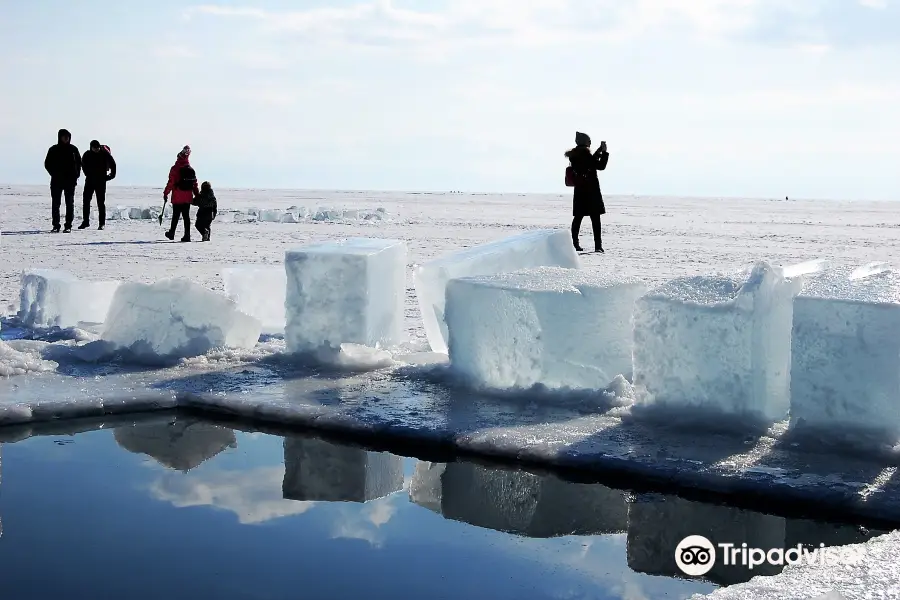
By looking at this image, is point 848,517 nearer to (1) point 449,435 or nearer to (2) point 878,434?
(2) point 878,434

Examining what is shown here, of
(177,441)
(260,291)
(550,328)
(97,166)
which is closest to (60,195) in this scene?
(97,166)

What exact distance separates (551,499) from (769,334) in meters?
1.09

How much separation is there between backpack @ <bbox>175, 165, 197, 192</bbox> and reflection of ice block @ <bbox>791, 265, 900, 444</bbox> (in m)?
9.57

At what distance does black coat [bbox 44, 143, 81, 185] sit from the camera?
1216cm

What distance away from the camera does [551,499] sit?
2957mm

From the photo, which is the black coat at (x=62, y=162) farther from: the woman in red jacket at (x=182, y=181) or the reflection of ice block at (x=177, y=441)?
the reflection of ice block at (x=177, y=441)

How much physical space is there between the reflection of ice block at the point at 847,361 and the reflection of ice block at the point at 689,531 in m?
0.64

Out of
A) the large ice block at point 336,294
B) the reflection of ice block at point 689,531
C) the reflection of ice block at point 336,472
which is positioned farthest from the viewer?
the large ice block at point 336,294

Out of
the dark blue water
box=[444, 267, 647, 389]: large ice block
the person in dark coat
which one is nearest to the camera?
the dark blue water

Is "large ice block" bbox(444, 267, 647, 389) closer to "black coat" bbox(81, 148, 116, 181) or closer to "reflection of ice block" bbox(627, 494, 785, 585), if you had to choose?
"reflection of ice block" bbox(627, 494, 785, 585)

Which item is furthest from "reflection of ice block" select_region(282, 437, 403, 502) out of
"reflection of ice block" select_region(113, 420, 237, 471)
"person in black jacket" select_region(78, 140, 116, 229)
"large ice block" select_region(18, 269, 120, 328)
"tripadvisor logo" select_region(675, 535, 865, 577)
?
"person in black jacket" select_region(78, 140, 116, 229)

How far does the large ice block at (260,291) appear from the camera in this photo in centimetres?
590

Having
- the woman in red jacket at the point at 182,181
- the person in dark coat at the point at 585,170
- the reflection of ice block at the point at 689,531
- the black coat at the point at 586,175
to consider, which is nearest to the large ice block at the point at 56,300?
the reflection of ice block at the point at 689,531

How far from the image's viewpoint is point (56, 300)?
236 inches
